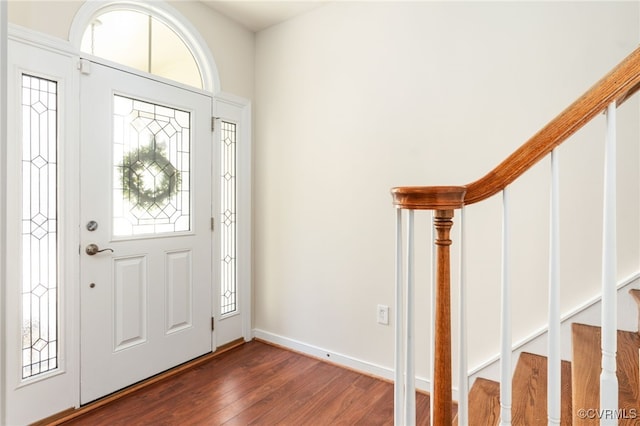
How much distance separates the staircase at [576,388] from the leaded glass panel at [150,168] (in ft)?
6.99

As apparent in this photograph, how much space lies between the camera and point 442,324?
88cm

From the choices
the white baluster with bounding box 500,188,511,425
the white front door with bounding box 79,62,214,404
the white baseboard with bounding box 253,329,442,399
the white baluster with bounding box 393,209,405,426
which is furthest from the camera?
the white baseboard with bounding box 253,329,442,399

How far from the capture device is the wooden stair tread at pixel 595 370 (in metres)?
1.01

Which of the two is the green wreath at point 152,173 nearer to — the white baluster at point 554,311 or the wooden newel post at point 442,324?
the wooden newel post at point 442,324

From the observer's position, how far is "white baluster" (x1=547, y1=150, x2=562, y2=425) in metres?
0.76

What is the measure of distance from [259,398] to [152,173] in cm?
161

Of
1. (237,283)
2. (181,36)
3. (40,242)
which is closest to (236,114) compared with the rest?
(181,36)

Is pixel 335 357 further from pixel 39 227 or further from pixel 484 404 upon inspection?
pixel 39 227

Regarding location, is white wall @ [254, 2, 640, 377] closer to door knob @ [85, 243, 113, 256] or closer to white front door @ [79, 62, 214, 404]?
white front door @ [79, 62, 214, 404]

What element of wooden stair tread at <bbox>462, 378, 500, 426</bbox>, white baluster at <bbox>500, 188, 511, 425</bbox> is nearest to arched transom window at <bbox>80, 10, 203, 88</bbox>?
white baluster at <bbox>500, 188, 511, 425</bbox>

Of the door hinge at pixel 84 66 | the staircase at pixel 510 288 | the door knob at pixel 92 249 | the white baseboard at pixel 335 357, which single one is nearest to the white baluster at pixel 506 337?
the staircase at pixel 510 288

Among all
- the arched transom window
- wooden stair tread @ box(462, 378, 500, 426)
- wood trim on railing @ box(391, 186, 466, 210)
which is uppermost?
the arched transom window

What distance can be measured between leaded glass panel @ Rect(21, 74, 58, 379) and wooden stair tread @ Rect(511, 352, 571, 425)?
2276mm

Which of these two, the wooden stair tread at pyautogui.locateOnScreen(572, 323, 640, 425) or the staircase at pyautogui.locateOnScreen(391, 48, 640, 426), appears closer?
the staircase at pyautogui.locateOnScreen(391, 48, 640, 426)
